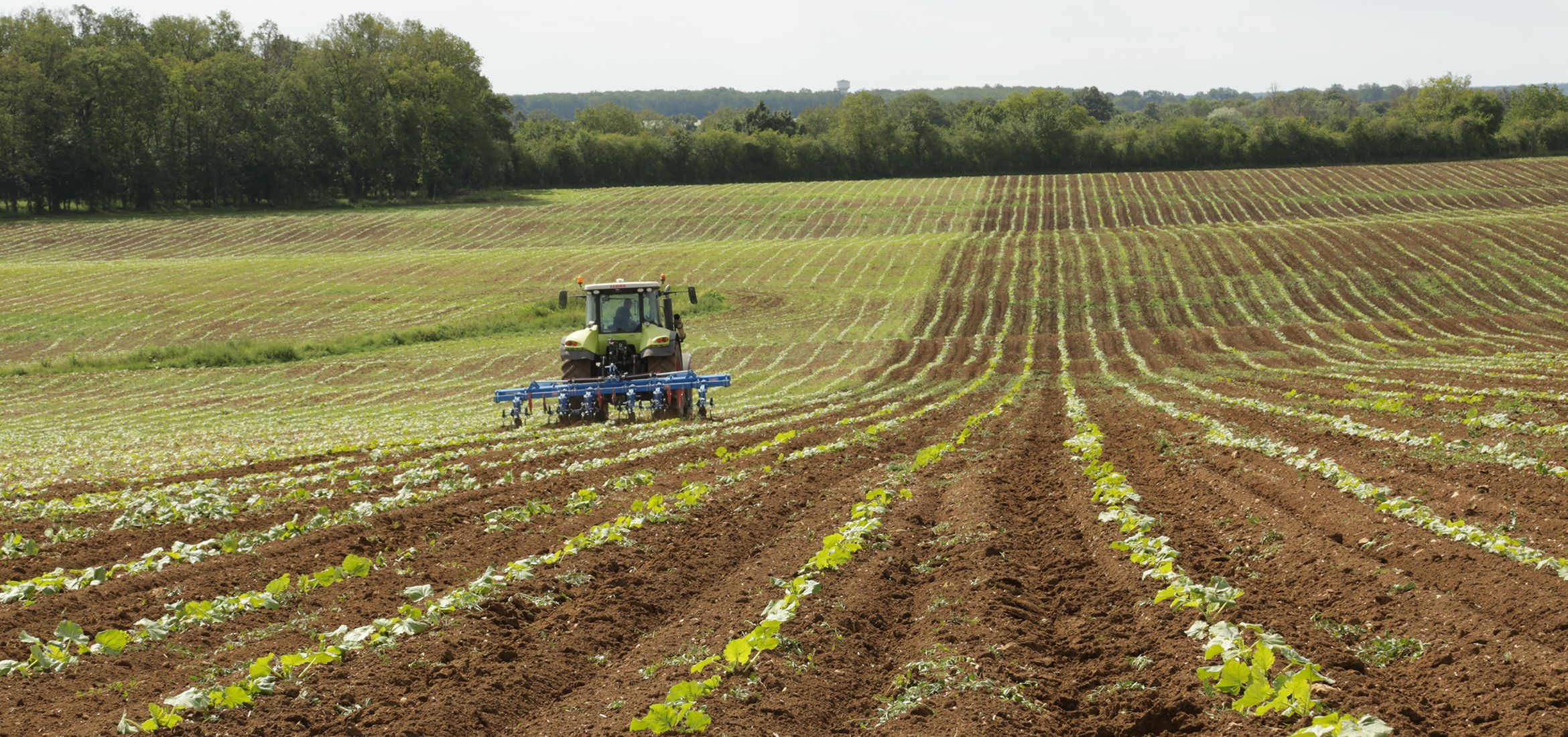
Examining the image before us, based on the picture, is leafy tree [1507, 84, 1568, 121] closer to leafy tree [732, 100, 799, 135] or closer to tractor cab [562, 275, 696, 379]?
leafy tree [732, 100, 799, 135]

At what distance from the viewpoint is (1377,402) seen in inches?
690

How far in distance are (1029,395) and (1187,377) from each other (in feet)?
19.7

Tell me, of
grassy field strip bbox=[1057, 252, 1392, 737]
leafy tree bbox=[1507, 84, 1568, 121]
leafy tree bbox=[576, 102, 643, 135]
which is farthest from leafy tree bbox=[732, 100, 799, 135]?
grassy field strip bbox=[1057, 252, 1392, 737]

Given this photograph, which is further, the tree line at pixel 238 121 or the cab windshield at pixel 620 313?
the tree line at pixel 238 121

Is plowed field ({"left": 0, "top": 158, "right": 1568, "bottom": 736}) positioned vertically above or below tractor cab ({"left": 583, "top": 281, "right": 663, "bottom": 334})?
below

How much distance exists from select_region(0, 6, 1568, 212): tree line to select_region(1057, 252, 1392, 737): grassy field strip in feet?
322

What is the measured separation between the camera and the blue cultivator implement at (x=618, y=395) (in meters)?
21.9

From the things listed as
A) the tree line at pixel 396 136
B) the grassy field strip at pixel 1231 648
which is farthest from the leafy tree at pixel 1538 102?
the grassy field strip at pixel 1231 648

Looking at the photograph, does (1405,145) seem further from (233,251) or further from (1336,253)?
(233,251)

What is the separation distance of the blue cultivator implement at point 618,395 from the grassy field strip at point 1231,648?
11.7m

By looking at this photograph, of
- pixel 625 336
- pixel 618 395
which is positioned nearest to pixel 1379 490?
pixel 618 395

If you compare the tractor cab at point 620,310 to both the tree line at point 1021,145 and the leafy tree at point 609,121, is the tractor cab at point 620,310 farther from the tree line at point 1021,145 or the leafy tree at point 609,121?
the leafy tree at point 609,121

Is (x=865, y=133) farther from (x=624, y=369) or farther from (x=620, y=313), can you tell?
(x=624, y=369)

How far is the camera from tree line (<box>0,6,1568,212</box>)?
90.0 m
